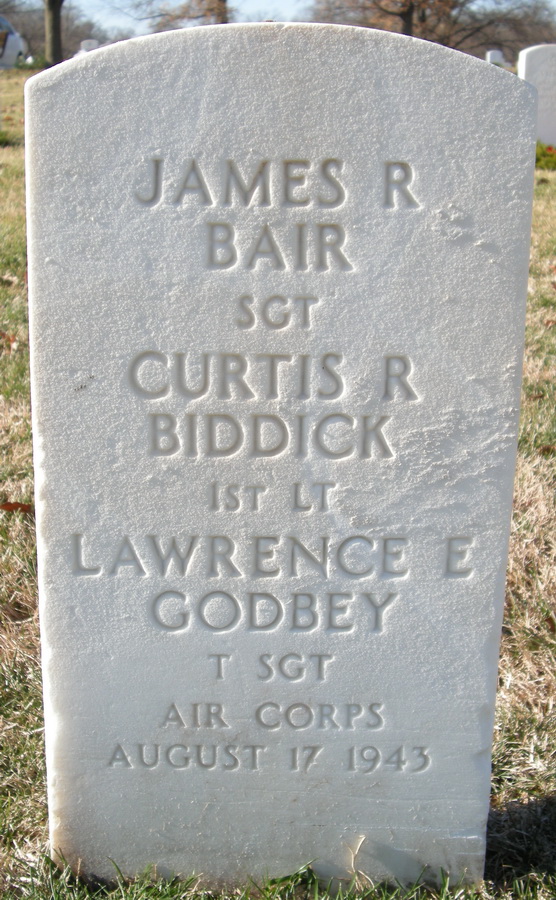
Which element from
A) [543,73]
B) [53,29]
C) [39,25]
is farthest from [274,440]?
[39,25]

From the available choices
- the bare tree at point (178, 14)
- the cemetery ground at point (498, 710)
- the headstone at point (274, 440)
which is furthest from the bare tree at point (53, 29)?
the headstone at point (274, 440)

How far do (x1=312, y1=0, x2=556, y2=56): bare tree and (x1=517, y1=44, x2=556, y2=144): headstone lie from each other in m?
10.7

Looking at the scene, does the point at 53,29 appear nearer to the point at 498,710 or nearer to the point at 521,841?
the point at 498,710

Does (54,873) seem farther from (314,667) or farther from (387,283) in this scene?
(387,283)

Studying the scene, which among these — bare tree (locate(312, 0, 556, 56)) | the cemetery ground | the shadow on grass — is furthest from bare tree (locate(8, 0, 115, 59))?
the shadow on grass

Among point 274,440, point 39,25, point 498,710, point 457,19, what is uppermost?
point 39,25

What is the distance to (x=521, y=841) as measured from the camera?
2055mm

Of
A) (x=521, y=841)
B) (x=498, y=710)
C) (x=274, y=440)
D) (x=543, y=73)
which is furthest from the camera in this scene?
(x=543, y=73)

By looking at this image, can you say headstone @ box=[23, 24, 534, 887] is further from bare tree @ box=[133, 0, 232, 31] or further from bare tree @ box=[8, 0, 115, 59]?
bare tree @ box=[8, 0, 115, 59]

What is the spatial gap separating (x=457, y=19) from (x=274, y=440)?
26.5 metres

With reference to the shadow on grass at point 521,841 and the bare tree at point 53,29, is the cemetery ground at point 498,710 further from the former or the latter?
the bare tree at point 53,29

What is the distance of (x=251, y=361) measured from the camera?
1.71 m

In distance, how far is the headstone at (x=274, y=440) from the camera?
5.26 feet

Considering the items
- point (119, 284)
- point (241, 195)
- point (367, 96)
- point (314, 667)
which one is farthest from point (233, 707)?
point (367, 96)
